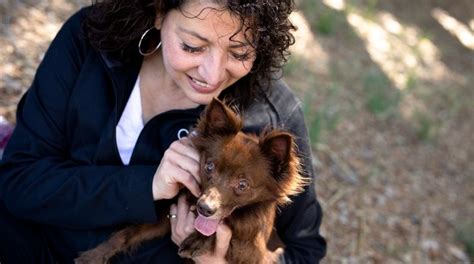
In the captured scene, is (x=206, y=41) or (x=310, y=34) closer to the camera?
(x=206, y=41)

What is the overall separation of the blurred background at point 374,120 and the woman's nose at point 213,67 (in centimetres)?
170

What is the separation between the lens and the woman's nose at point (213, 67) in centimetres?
224

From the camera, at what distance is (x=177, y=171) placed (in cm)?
218

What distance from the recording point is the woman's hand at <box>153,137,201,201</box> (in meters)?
2.18

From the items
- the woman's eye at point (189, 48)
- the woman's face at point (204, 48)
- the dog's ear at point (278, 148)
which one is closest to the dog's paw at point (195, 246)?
the dog's ear at point (278, 148)

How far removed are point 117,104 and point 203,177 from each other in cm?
57

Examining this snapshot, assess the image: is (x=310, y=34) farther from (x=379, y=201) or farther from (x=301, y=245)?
(x=301, y=245)

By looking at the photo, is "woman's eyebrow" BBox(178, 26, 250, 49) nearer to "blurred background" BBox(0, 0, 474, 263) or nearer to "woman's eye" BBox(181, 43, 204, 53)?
"woman's eye" BBox(181, 43, 204, 53)

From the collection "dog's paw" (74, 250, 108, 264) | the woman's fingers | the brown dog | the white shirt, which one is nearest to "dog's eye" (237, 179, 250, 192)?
the brown dog

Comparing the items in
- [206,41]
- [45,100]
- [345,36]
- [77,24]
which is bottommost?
[345,36]

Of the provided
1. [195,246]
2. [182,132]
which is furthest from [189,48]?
[195,246]

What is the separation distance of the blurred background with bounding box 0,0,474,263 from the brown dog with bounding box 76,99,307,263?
5.54 feet

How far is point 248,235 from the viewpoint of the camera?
7.72ft

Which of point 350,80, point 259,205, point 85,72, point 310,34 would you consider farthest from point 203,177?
point 310,34
